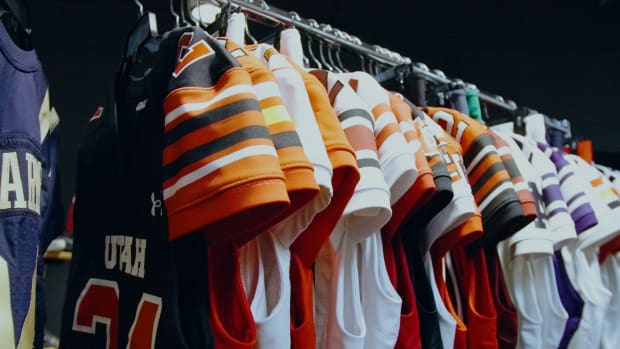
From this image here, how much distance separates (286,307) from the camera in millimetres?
538

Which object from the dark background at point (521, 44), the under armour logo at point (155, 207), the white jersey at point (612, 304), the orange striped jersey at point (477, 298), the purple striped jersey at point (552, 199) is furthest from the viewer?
the dark background at point (521, 44)

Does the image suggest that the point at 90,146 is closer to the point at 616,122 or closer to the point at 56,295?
the point at 56,295

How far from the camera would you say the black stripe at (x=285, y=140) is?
50 centimetres

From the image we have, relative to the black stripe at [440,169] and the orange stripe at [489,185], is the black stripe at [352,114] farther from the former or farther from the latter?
the orange stripe at [489,185]

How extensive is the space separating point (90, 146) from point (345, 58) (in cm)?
146

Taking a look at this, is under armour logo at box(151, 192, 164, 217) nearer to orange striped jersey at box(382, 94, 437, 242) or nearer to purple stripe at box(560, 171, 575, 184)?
orange striped jersey at box(382, 94, 437, 242)

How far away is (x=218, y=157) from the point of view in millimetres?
469

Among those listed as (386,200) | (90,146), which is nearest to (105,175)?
(90,146)

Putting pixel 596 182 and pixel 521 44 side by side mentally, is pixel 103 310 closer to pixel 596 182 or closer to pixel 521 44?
pixel 596 182

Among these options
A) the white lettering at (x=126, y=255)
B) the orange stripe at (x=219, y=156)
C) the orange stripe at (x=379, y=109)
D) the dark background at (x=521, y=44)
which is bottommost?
the white lettering at (x=126, y=255)

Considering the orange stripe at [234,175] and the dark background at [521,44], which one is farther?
the dark background at [521,44]

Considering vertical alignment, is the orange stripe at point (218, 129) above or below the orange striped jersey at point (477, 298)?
above

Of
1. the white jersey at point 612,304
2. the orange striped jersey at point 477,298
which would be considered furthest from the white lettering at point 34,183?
the white jersey at point 612,304

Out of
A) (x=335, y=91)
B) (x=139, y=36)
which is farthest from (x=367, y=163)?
(x=139, y=36)
